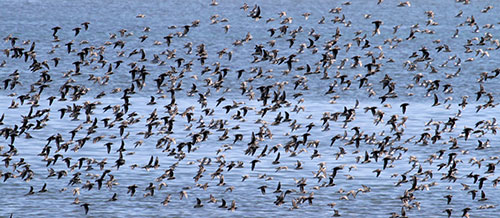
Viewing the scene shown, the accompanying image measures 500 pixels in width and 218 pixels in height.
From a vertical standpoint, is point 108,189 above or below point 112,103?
below

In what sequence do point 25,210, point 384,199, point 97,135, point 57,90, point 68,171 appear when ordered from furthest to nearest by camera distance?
point 57,90 → point 97,135 → point 68,171 → point 384,199 → point 25,210

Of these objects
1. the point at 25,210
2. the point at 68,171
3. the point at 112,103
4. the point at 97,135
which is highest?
the point at 112,103

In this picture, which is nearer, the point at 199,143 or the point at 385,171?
the point at 385,171

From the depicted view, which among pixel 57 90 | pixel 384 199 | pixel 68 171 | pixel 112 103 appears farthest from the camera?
pixel 57 90

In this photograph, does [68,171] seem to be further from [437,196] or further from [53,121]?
[437,196]

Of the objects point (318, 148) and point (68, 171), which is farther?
point (318, 148)

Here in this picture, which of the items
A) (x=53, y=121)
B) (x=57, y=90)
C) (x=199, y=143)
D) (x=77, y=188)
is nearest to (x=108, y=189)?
(x=77, y=188)

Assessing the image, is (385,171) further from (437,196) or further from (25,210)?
(25,210)

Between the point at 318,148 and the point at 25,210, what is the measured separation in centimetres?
2148

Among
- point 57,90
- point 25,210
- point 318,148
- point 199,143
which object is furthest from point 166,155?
point 57,90

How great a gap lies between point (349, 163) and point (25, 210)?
19.9 m

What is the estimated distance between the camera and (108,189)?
181 feet

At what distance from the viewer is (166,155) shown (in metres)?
64.4

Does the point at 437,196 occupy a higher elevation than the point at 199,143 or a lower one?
lower
